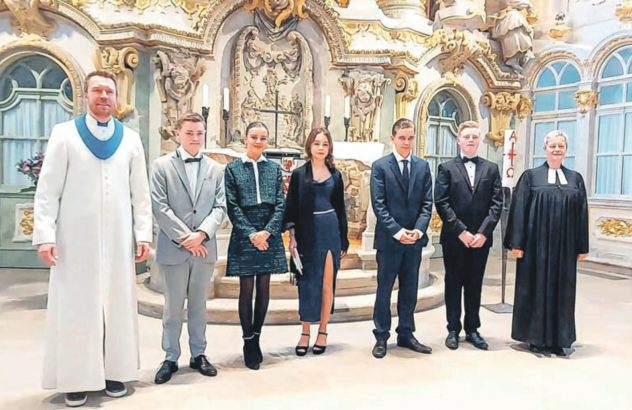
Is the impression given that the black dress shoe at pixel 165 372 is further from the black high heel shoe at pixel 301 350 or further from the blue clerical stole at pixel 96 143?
the blue clerical stole at pixel 96 143

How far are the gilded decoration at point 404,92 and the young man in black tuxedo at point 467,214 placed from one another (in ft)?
11.0

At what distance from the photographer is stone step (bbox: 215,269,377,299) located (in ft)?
15.5

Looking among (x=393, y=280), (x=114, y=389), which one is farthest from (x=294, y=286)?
(x=114, y=389)

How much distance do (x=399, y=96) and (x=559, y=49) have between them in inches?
112

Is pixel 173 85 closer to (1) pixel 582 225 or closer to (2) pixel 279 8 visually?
(2) pixel 279 8

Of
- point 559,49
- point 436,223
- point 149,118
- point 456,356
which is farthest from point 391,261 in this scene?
point 559,49

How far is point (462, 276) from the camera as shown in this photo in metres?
3.96

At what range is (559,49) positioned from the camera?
8.27m

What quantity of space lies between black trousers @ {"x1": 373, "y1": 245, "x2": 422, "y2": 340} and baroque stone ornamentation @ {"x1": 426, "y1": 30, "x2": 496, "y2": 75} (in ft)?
15.3

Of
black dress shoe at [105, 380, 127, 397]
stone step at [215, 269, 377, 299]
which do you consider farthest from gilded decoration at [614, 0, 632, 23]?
black dress shoe at [105, 380, 127, 397]

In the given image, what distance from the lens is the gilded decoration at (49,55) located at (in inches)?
240

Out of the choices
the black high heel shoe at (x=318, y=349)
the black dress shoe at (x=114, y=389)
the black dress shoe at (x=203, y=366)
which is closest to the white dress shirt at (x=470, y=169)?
the black high heel shoe at (x=318, y=349)

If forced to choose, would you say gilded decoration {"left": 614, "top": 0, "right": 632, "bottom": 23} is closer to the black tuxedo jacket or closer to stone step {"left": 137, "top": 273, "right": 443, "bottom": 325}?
the black tuxedo jacket

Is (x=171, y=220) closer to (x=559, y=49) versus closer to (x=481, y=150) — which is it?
(x=481, y=150)
